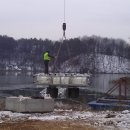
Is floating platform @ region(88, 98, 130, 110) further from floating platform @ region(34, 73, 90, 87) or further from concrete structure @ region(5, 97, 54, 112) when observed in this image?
concrete structure @ region(5, 97, 54, 112)

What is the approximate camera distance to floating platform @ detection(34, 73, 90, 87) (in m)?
22.9

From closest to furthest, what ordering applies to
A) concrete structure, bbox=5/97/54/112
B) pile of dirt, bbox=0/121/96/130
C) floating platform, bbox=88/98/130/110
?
pile of dirt, bbox=0/121/96/130
concrete structure, bbox=5/97/54/112
floating platform, bbox=88/98/130/110

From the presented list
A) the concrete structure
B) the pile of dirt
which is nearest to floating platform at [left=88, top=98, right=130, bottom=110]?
the concrete structure

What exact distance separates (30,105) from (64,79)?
12.7 feet

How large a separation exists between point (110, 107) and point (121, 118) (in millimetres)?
6761

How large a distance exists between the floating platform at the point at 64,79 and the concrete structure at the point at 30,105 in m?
2.89

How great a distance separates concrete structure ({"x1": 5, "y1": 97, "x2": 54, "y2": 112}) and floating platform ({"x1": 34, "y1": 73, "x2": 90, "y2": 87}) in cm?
289

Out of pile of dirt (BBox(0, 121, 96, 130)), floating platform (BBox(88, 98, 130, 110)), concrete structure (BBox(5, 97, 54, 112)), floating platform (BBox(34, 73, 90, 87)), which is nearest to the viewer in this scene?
pile of dirt (BBox(0, 121, 96, 130))

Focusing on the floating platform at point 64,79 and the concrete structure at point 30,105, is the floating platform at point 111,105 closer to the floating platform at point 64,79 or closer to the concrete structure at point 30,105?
the floating platform at point 64,79

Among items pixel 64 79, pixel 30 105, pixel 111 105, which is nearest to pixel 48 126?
pixel 30 105

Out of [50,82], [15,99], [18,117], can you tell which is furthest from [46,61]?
[18,117]

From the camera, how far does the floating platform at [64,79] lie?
22.9 m

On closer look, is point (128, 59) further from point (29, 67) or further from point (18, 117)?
point (18, 117)

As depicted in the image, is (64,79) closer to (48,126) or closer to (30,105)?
(30,105)
